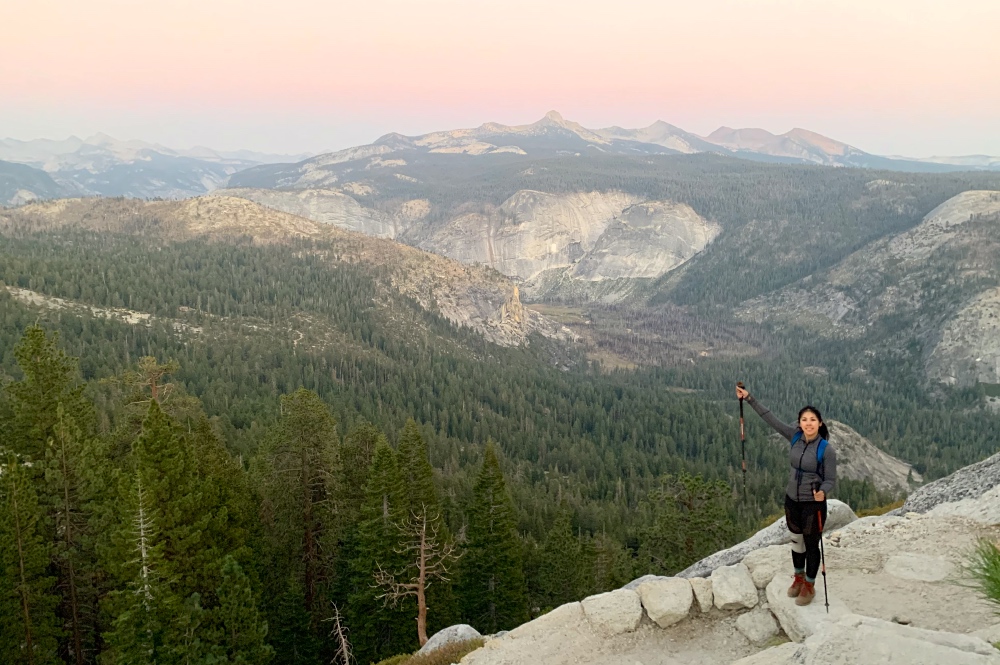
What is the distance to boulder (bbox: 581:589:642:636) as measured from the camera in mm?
16984

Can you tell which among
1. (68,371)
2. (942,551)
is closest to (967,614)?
(942,551)

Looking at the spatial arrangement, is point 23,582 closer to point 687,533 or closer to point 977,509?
point 977,509

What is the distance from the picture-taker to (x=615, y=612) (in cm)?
1730

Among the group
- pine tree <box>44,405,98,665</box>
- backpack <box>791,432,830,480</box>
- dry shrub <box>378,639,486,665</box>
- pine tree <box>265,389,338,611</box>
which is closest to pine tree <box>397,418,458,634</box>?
pine tree <box>265,389,338,611</box>

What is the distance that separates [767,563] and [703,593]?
2001 mm

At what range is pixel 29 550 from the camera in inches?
1062

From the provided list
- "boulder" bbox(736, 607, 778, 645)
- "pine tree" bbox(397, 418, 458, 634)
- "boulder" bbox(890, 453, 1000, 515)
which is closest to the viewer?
"boulder" bbox(736, 607, 778, 645)

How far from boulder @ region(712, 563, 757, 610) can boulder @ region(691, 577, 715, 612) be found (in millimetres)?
194

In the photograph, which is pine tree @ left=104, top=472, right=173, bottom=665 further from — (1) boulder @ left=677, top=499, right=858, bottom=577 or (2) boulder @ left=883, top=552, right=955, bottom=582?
(2) boulder @ left=883, top=552, right=955, bottom=582

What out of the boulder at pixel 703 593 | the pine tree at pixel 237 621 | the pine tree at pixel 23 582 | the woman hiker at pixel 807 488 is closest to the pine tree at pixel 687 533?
the boulder at pixel 703 593

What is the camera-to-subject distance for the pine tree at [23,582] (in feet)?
86.2

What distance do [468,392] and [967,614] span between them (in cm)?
15423

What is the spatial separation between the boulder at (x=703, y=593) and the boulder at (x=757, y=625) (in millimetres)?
907

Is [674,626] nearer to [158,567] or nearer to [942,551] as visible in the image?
[942,551]
